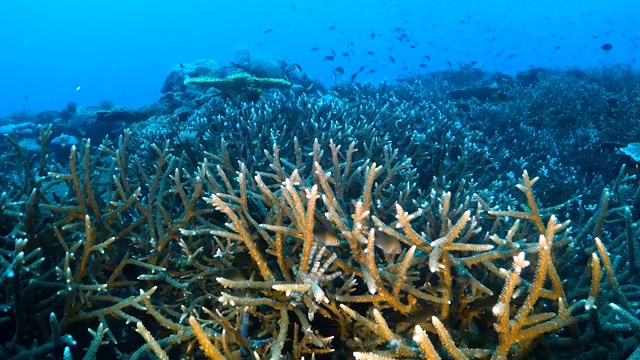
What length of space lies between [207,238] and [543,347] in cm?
231

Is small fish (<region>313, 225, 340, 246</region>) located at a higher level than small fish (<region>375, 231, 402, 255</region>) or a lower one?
higher

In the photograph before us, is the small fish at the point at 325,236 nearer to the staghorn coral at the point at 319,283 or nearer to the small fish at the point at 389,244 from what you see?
the staghorn coral at the point at 319,283

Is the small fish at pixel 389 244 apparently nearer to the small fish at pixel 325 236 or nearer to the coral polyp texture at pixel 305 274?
the coral polyp texture at pixel 305 274

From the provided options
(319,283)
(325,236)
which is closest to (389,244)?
(325,236)

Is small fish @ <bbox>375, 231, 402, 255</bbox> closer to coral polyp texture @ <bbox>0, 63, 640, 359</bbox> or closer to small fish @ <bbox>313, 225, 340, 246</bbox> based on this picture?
coral polyp texture @ <bbox>0, 63, 640, 359</bbox>

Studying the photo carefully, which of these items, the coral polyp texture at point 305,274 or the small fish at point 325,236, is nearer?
the coral polyp texture at point 305,274

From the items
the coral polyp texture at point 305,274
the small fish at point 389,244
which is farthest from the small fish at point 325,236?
the small fish at point 389,244

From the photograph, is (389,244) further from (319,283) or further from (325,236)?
(319,283)

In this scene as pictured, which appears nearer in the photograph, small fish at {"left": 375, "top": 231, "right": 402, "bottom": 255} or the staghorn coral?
the staghorn coral

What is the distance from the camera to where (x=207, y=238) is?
122 inches

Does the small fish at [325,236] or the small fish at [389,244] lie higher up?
the small fish at [325,236]

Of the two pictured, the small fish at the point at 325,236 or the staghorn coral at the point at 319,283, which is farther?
the small fish at the point at 325,236

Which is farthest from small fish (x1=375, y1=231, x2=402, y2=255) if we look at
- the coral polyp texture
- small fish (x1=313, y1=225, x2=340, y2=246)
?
small fish (x1=313, y1=225, x2=340, y2=246)

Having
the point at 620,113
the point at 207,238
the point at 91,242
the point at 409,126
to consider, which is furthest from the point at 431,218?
the point at 620,113
